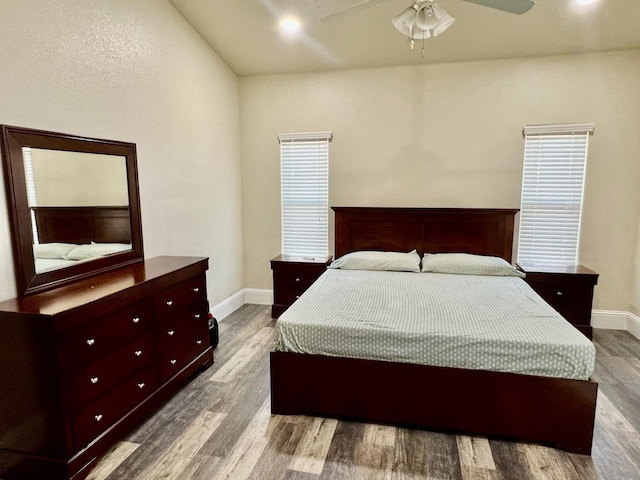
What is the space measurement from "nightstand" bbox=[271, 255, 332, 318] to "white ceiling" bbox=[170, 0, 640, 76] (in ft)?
Result: 7.12

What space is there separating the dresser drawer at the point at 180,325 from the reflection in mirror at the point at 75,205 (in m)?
0.65

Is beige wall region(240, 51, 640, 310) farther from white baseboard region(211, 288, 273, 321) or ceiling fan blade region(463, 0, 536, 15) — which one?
ceiling fan blade region(463, 0, 536, 15)

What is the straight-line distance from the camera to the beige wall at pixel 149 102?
202cm

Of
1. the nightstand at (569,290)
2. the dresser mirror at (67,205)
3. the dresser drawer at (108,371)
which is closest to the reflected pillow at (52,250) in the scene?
the dresser mirror at (67,205)

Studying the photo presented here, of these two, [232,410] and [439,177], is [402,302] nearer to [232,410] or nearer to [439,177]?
[232,410]

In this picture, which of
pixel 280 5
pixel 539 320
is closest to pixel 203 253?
pixel 280 5

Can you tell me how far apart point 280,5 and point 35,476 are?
3526mm

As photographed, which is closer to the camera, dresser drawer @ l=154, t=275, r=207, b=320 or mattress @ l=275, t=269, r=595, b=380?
mattress @ l=275, t=269, r=595, b=380

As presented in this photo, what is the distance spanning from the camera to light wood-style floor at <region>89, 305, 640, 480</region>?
1.88 meters

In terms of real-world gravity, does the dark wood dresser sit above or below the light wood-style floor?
above

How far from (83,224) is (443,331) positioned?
237 centimetres

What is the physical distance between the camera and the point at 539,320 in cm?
227

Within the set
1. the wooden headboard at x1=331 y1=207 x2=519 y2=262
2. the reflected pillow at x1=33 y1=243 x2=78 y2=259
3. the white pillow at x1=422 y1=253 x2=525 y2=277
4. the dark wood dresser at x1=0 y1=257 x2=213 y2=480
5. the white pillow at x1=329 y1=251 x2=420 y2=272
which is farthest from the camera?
the wooden headboard at x1=331 y1=207 x2=519 y2=262

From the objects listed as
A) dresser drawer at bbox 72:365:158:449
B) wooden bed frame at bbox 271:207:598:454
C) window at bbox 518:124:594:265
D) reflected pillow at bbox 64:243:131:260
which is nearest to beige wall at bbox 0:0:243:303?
reflected pillow at bbox 64:243:131:260
